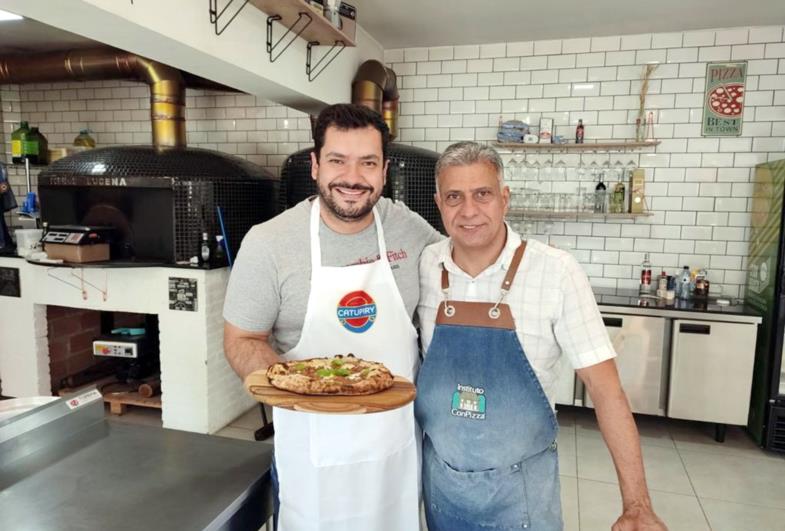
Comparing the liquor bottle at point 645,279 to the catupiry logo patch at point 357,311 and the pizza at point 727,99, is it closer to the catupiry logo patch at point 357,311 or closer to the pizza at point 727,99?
the pizza at point 727,99

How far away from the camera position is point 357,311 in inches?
62.1

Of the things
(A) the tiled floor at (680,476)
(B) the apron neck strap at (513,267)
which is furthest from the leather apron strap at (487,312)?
(A) the tiled floor at (680,476)

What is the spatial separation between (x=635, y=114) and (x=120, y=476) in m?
3.92

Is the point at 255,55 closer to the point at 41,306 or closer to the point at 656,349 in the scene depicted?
the point at 41,306

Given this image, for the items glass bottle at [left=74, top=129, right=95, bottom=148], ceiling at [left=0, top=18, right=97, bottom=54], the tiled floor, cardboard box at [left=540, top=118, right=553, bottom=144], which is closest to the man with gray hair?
the tiled floor

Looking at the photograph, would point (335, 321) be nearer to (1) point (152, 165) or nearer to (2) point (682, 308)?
(1) point (152, 165)

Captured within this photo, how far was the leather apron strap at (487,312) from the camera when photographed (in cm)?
146

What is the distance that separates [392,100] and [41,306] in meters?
2.90

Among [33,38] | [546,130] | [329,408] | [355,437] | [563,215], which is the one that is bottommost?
[355,437]

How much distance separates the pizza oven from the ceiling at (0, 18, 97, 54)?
3.32ft

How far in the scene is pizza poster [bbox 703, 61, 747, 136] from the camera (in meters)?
3.71

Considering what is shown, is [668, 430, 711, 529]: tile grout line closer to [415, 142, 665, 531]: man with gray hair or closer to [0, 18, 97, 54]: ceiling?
[415, 142, 665, 531]: man with gray hair

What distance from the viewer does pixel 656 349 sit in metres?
3.52

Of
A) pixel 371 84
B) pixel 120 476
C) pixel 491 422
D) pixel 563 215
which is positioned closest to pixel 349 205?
pixel 491 422
